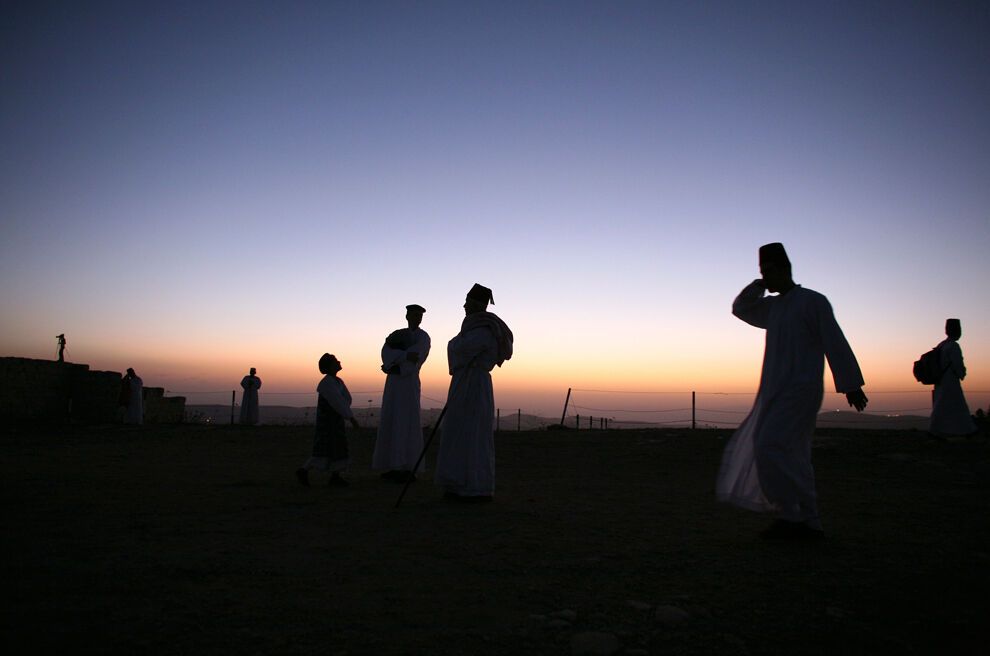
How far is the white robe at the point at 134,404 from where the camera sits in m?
20.9

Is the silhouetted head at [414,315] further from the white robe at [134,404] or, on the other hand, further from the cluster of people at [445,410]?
the white robe at [134,404]

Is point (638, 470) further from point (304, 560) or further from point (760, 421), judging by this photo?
point (304, 560)

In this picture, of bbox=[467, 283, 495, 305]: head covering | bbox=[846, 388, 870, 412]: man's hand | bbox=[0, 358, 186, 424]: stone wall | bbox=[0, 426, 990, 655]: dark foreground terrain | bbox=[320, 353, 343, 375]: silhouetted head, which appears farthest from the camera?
bbox=[0, 358, 186, 424]: stone wall

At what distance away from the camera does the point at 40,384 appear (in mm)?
18953

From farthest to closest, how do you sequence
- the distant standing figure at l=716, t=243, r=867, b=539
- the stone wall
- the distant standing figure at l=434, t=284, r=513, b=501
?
the stone wall
the distant standing figure at l=434, t=284, r=513, b=501
the distant standing figure at l=716, t=243, r=867, b=539

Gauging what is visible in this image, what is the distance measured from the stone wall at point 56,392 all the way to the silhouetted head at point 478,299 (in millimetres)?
16880

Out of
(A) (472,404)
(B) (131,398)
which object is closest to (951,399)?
(A) (472,404)

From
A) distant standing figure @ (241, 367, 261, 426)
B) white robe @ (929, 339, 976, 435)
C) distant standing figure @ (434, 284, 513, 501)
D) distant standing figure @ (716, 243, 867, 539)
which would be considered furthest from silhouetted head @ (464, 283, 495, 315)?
distant standing figure @ (241, 367, 261, 426)

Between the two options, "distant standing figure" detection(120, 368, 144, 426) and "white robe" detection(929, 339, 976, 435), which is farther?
"distant standing figure" detection(120, 368, 144, 426)

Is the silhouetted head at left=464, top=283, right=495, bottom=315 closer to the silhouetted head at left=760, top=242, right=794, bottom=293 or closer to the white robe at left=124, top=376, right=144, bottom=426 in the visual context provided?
the silhouetted head at left=760, top=242, right=794, bottom=293

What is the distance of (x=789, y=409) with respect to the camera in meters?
4.62

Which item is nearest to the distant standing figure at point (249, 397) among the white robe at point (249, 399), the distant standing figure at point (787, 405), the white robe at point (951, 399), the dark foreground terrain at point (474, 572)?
the white robe at point (249, 399)

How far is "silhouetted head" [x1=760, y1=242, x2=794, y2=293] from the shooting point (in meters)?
5.12

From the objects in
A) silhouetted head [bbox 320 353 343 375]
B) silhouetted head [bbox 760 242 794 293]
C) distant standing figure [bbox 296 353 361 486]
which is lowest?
distant standing figure [bbox 296 353 361 486]
